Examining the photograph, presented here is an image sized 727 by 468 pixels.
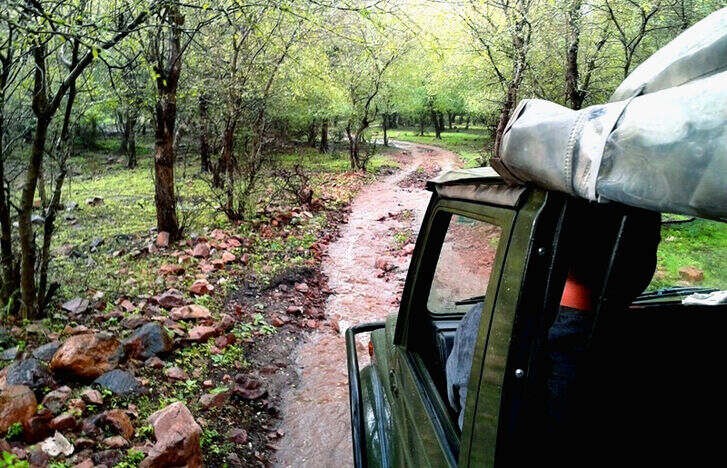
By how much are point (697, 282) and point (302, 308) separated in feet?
15.3

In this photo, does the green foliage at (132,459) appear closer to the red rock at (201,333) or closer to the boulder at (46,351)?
the boulder at (46,351)

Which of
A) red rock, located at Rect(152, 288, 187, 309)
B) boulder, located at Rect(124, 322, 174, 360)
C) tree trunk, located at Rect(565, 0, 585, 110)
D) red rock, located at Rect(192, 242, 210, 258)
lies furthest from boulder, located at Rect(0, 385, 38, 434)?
tree trunk, located at Rect(565, 0, 585, 110)

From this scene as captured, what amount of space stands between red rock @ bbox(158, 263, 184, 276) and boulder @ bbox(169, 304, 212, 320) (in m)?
1.27

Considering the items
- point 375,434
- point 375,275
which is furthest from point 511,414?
point 375,275

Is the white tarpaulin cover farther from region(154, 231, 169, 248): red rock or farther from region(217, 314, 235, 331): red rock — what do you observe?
region(154, 231, 169, 248): red rock

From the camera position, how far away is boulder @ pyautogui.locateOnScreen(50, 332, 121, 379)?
12.1 feet

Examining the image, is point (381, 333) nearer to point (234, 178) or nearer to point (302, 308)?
point (302, 308)

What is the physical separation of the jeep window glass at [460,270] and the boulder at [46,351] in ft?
11.1

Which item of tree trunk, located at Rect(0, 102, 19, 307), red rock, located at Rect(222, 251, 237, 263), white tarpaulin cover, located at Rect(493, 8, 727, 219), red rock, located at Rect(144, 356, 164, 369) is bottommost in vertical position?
red rock, located at Rect(144, 356, 164, 369)

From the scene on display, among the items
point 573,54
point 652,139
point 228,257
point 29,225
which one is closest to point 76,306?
point 29,225

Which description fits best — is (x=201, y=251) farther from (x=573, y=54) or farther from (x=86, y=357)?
(x=573, y=54)

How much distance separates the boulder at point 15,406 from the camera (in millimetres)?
2992

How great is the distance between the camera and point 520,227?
1.12 m

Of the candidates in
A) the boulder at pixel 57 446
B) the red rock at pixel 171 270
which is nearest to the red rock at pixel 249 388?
the boulder at pixel 57 446
